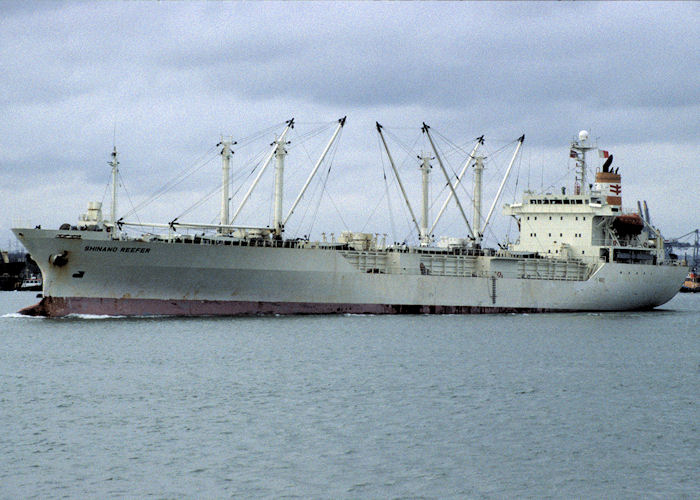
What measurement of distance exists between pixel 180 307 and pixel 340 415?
25.4 m

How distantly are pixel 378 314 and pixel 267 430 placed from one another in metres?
31.7

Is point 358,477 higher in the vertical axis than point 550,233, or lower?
lower

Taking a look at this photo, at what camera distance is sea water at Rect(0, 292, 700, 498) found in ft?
58.3

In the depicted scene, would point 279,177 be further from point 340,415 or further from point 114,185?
point 340,415

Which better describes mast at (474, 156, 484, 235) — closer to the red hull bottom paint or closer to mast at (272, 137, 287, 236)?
the red hull bottom paint

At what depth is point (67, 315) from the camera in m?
46.0

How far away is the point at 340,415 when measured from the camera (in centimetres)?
2384

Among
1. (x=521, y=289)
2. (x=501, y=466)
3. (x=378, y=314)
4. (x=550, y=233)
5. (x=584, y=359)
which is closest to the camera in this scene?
(x=501, y=466)

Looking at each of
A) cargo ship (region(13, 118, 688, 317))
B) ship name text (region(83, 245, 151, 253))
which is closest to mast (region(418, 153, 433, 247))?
cargo ship (region(13, 118, 688, 317))

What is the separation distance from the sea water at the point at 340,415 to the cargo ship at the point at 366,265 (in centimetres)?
421

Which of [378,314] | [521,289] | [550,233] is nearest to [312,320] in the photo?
[378,314]

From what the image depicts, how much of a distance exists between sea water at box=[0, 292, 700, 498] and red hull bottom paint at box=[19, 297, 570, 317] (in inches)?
116

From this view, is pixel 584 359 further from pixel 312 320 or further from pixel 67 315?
pixel 67 315

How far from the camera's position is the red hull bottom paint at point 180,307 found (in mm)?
45750
